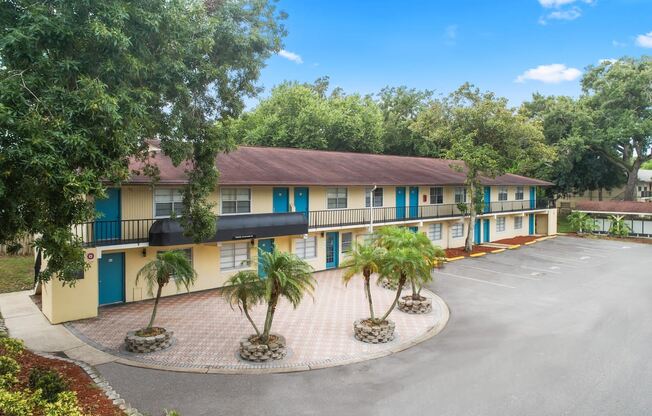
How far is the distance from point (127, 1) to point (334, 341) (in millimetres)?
11564

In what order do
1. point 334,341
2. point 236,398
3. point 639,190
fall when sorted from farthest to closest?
point 639,190 < point 334,341 < point 236,398

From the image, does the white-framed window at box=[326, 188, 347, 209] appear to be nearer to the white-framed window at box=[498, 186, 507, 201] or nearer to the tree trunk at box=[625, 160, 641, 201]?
the white-framed window at box=[498, 186, 507, 201]

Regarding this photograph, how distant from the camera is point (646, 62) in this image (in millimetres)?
43750

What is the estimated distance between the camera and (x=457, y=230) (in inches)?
1278

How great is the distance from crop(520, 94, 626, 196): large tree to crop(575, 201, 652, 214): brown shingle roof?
3698 millimetres

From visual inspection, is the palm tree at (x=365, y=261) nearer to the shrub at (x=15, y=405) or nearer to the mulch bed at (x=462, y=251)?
the shrub at (x=15, y=405)

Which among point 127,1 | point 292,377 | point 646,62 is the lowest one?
point 292,377

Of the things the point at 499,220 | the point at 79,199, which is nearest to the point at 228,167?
the point at 79,199

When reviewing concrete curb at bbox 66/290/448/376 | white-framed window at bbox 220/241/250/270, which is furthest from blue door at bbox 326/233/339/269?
concrete curb at bbox 66/290/448/376

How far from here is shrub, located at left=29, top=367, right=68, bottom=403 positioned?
8.65 meters

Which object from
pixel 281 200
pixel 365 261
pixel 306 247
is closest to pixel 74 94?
pixel 365 261

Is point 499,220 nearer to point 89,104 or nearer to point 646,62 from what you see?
point 646,62

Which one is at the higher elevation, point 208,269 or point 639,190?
point 639,190

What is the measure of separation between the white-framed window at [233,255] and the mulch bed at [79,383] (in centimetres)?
938
